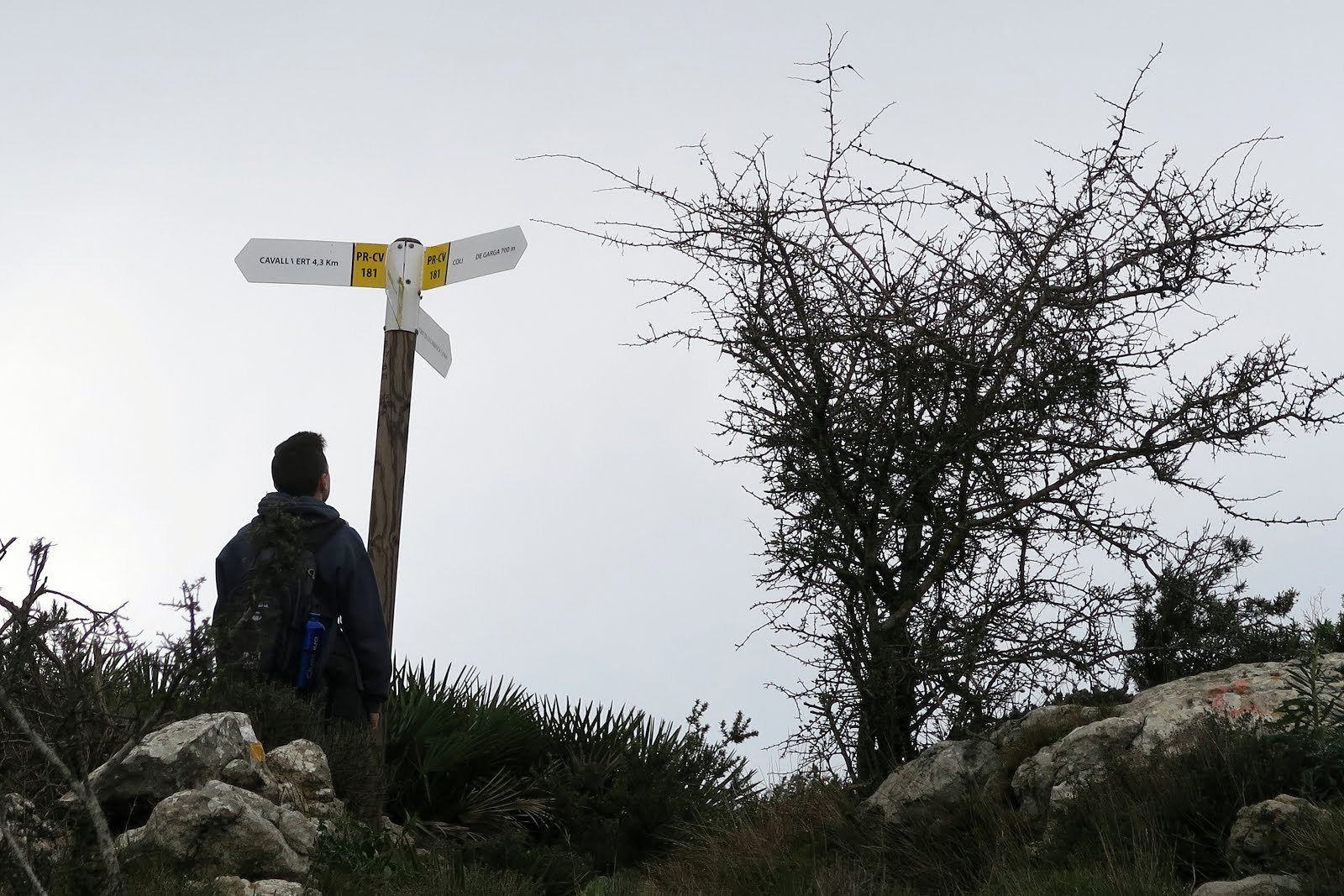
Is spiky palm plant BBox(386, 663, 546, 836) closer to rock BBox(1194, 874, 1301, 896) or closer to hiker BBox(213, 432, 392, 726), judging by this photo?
hiker BBox(213, 432, 392, 726)

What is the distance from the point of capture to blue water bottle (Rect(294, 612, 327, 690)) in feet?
23.0

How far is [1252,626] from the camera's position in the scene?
693 centimetres

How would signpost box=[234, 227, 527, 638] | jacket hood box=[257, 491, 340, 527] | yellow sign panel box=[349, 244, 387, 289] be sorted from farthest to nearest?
1. yellow sign panel box=[349, 244, 387, 289]
2. signpost box=[234, 227, 527, 638]
3. jacket hood box=[257, 491, 340, 527]

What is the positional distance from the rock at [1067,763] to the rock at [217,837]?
3.33 m

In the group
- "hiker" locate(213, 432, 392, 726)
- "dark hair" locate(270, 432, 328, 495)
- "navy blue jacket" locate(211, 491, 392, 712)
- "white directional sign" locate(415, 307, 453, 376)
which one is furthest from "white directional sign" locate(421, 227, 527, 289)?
"navy blue jacket" locate(211, 491, 392, 712)

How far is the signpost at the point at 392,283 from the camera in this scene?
27.3 feet

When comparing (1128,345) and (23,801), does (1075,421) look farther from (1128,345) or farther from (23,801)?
(23,801)

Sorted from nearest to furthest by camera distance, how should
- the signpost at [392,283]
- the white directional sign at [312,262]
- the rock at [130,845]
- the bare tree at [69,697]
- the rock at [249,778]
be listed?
1. the bare tree at [69,697]
2. the rock at [130,845]
3. the rock at [249,778]
4. the signpost at [392,283]
5. the white directional sign at [312,262]

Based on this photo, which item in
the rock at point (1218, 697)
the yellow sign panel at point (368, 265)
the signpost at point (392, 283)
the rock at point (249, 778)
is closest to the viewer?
the rock at point (1218, 697)

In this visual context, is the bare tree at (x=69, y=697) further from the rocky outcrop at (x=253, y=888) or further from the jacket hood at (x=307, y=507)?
the jacket hood at (x=307, y=507)

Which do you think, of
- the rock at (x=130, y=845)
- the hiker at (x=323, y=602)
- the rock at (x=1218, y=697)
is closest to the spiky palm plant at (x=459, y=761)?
the hiker at (x=323, y=602)

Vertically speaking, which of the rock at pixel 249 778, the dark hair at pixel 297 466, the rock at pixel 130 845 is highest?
the dark hair at pixel 297 466

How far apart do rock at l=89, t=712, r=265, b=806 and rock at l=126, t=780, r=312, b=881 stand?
40 centimetres

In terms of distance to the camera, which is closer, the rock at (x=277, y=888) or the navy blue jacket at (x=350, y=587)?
the rock at (x=277, y=888)
